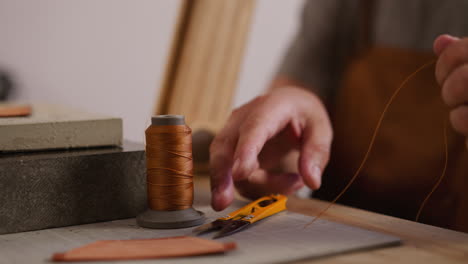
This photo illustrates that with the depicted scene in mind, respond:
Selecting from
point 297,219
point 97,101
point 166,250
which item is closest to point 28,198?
point 166,250

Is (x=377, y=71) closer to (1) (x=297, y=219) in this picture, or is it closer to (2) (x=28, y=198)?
(1) (x=297, y=219)

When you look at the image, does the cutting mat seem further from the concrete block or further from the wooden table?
the concrete block

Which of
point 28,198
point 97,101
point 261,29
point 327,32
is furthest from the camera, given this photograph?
point 261,29

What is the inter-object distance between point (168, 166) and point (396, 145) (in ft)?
2.59

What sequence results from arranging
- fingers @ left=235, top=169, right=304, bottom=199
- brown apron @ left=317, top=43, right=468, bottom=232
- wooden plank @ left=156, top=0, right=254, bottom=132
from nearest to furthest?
fingers @ left=235, top=169, right=304, bottom=199 → brown apron @ left=317, top=43, right=468, bottom=232 → wooden plank @ left=156, top=0, right=254, bottom=132

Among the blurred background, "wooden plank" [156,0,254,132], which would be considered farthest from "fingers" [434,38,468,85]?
the blurred background

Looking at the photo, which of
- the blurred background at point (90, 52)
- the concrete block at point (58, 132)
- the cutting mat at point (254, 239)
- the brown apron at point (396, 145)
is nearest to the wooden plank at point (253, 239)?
the cutting mat at point (254, 239)

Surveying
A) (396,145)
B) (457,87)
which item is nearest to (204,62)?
(396,145)

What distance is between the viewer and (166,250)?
1.79ft

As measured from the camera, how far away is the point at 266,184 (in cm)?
87

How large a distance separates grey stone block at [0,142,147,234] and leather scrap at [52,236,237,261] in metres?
0.14

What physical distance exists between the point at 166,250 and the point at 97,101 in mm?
1397

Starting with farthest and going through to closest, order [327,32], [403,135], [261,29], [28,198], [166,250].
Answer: [261,29]
[327,32]
[403,135]
[28,198]
[166,250]

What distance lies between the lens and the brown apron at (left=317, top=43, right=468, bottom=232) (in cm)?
119
